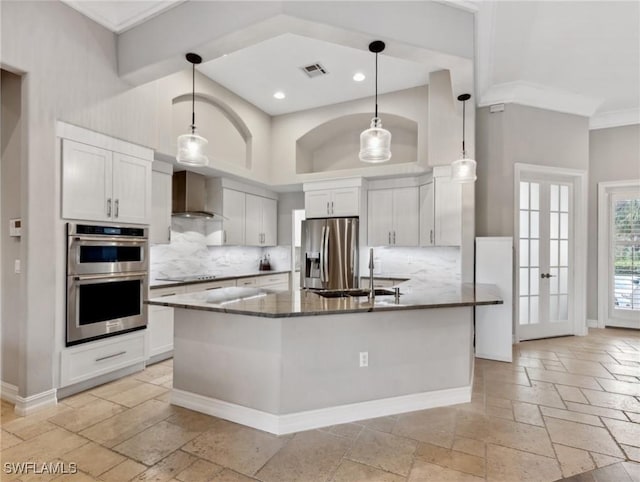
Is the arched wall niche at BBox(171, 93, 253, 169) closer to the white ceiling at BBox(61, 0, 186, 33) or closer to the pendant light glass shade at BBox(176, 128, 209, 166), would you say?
the white ceiling at BBox(61, 0, 186, 33)

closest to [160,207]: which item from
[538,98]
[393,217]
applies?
[393,217]

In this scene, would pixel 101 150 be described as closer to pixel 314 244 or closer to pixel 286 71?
pixel 286 71

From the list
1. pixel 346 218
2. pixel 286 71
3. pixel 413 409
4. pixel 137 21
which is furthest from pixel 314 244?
pixel 137 21

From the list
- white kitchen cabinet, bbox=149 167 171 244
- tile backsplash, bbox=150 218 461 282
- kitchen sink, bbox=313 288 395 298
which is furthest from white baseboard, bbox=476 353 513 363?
white kitchen cabinet, bbox=149 167 171 244

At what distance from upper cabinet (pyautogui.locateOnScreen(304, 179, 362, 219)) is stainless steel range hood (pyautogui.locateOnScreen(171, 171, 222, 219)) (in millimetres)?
1499

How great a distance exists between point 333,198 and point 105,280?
3.09 metres

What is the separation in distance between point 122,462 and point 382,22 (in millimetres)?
3396

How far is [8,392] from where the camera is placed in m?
2.79

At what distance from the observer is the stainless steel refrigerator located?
4.98m

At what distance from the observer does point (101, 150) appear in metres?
3.18

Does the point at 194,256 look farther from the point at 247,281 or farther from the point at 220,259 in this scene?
the point at 247,281

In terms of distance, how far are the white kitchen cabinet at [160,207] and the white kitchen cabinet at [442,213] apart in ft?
10.7

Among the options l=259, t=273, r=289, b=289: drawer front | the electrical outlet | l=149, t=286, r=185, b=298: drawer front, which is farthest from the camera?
l=259, t=273, r=289, b=289: drawer front

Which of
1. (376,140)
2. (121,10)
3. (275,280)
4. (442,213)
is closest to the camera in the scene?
(376,140)
